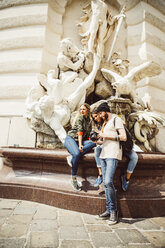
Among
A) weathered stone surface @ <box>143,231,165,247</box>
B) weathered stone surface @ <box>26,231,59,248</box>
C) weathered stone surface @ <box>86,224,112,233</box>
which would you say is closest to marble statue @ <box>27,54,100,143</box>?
weathered stone surface @ <box>86,224,112,233</box>

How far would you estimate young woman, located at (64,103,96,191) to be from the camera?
238cm

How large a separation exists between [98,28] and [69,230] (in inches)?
274

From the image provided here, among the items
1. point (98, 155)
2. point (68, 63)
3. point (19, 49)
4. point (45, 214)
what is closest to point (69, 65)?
point (68, 63)

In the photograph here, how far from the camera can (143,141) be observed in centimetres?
442

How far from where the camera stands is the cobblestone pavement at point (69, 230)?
5.05ft

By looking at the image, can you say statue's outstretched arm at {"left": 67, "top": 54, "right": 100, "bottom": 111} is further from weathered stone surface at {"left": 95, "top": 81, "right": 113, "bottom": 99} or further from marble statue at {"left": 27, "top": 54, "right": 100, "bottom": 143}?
weathered stone surface at {"left": 95, "top": 81, "right": 113, "bottom": 99}

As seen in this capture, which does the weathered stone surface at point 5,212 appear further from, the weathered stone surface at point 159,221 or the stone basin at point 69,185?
the weathered stone surface at point 159,221

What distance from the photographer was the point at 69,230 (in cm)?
178

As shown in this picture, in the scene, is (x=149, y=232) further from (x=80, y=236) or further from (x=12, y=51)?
(x=12, y=51)

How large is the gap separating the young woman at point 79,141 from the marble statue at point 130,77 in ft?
8.10

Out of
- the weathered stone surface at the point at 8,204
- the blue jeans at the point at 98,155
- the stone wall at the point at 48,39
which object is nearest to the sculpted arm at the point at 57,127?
the blue jeans at the point at 98,155

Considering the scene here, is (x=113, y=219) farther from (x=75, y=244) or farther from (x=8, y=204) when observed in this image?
(x=8, y=204)

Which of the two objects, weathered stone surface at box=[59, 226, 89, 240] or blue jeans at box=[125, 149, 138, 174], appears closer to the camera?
weathered stone surface at box=[59, 226, 89, 240]

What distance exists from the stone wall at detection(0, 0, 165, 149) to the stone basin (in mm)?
2825
